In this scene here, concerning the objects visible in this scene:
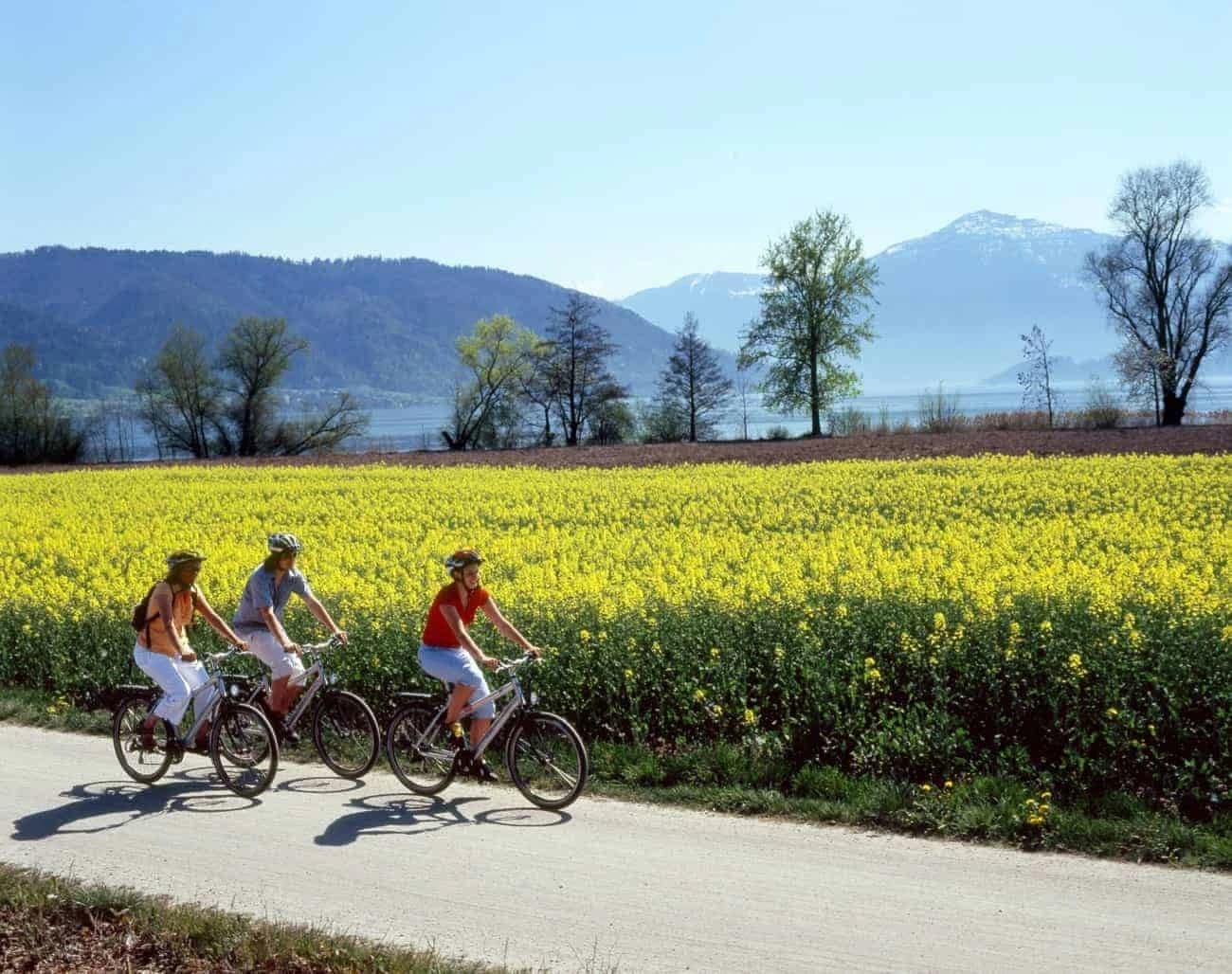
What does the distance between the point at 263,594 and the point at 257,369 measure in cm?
7897

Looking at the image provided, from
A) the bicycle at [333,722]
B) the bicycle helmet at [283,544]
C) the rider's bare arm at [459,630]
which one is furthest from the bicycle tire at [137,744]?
the rider's bare arm at [459,630]

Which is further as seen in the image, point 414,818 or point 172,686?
point 172,686

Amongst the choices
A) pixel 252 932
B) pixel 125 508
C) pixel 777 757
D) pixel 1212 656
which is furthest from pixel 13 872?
pixel 125 508

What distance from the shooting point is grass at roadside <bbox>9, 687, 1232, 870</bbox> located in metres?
8.05

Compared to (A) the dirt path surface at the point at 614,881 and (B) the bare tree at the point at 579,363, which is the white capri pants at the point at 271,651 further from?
(B) the bare tree at the point at 579,363

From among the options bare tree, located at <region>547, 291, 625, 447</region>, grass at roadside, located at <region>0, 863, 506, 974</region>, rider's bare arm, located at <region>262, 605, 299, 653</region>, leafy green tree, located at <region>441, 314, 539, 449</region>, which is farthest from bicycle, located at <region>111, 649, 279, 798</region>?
leafy green tree, located at <region>441, 314, 539, 449</region>

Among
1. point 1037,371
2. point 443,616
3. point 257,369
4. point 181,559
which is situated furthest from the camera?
point 257,369

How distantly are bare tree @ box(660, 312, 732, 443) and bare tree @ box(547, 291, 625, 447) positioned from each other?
4.06m

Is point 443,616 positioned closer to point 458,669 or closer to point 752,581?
point 458,669

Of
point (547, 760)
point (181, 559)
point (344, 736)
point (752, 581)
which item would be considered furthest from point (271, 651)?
point (752, 581)

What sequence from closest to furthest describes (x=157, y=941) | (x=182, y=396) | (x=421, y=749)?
1. (x=157, y=941)
2. (x=421, y=749)
3. (x=182, y=396)

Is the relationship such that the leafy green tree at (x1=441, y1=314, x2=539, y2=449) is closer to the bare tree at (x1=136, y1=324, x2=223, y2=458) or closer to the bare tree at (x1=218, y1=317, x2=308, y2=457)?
the bare tree at (x1=218, y1=317, x2=308, y2=457)

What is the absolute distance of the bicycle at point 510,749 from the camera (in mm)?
9297

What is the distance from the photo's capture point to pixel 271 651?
34.1 ft
